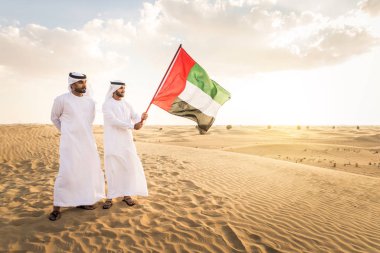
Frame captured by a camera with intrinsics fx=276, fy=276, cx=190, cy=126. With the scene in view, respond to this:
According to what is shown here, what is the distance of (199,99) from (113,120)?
1.84 meters

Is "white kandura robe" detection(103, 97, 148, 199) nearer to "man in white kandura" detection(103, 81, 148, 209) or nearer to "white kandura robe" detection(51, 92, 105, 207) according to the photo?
"man in white kandura" detection(103, 81, 148, 209)

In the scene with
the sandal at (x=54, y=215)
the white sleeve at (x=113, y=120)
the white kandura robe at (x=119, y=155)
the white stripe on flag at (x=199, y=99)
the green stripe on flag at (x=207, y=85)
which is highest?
the green stripe on flag at (x=207, y=85)

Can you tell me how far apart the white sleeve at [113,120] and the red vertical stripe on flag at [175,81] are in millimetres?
690

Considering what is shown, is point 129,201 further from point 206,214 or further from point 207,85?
point 207,85

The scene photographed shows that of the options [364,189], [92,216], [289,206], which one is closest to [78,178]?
[92,216]

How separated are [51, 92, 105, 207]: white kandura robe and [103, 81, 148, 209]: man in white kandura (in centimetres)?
33

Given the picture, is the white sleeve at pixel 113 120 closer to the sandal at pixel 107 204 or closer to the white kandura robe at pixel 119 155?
the white kandura robe at pixel 119 155

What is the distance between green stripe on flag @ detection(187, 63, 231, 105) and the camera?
5.76 metres

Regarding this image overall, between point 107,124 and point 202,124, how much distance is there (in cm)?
198

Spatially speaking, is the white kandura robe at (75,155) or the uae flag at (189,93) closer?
the white kandura robe at (75,155)

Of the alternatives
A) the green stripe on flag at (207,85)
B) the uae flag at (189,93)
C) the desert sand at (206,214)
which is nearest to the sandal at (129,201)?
the desert sand at (206,214)

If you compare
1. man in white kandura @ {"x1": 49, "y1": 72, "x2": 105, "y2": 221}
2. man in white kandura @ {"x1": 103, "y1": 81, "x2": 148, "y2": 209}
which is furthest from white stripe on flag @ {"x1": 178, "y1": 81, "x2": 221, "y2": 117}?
man in white kandura @ {"x1": 49, "y1": 72, "x2": 105, "y2": 221}

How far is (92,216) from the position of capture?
4918 millimetres

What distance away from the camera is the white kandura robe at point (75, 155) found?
4.68 meters
